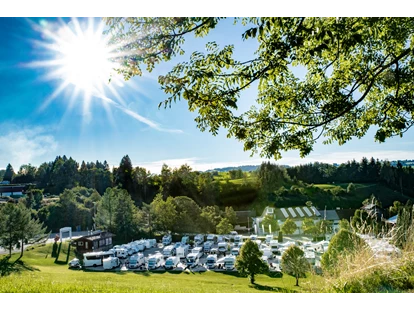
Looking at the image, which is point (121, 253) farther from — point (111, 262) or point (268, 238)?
point (268, 238)

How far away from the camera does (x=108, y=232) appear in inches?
182

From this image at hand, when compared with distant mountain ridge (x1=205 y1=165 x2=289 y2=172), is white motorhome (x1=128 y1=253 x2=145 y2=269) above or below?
below

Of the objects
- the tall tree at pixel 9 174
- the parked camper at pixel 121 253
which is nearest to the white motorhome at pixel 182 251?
the parked camper at pixel 121 253

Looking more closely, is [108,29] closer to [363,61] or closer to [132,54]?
[132,54]

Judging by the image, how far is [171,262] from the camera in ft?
15.3

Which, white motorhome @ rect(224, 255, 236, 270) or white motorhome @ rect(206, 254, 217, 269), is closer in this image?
white motorhome @ rect(224, 255, 236, 270)

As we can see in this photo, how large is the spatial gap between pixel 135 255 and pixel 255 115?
3.11 m

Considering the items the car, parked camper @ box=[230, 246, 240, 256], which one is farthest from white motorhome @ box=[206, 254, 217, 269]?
the car

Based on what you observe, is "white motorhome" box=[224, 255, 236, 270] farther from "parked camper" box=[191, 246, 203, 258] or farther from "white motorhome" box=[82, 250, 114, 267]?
"white motorhome" box=[82, 250, 114, 267]

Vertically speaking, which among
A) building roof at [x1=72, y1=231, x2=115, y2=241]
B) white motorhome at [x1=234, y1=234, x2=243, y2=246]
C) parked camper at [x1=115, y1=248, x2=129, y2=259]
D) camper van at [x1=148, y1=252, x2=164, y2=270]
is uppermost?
building roof at [x1=72, y1=231, x2=115, y2=241]

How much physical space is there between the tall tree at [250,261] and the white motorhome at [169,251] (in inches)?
42.4

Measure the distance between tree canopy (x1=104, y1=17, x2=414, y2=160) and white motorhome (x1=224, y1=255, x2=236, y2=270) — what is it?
2268 millimetres

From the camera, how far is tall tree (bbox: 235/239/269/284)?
4230 mm

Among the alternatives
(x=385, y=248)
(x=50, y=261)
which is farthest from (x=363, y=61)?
(x=50, y=261)
